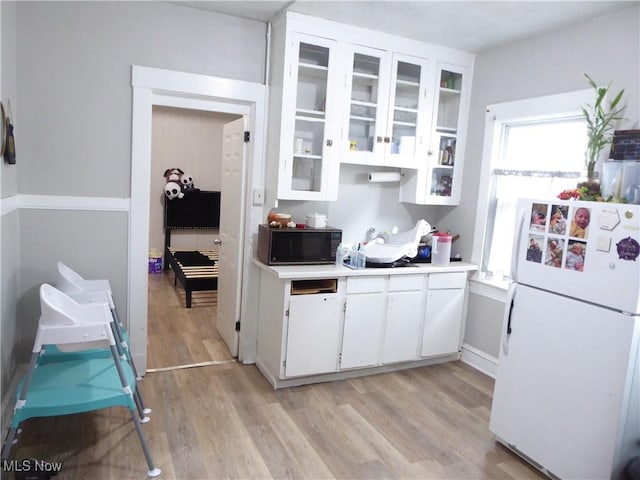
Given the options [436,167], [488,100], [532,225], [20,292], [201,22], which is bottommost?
[20,292]

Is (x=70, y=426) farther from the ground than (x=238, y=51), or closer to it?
closer to it

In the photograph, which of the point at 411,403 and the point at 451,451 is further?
the point at 411,403

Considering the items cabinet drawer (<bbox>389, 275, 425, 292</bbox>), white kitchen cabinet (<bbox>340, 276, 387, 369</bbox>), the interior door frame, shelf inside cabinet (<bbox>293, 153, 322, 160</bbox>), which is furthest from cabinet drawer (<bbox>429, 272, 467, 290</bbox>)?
the interior door frame

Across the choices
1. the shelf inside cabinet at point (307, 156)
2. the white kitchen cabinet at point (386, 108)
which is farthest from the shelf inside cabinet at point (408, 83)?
the shelf inside cabinet at point (307, 156)

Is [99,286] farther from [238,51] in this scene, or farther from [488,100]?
[488,100]

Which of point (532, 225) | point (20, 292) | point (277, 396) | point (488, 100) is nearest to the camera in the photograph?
point (532, 225)

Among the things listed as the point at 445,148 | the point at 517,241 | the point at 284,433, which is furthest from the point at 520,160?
the point at 284,433

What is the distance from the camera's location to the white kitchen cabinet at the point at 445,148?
3818mm

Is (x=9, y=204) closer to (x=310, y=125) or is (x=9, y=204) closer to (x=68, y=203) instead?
(x=68, y=203)

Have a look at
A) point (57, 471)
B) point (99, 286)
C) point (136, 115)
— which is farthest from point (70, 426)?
point (136, 115)

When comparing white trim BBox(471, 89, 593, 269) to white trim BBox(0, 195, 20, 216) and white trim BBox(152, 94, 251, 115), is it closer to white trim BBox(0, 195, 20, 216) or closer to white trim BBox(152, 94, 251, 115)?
white trim BBox(152, 94, 251, 115)

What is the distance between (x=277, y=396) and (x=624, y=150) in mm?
2643

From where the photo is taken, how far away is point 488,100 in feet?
12.2

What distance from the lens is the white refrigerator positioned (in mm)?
2105
